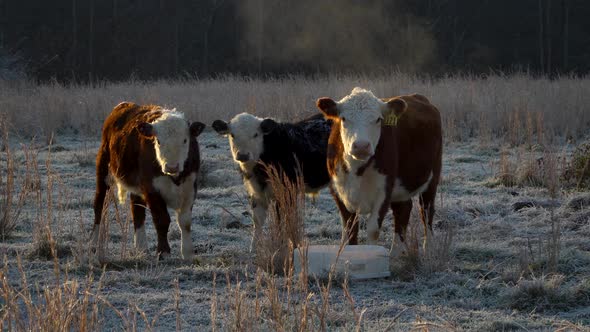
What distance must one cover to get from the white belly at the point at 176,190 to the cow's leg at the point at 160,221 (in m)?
0.07

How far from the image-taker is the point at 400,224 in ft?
22.8

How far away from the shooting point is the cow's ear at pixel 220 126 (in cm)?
769

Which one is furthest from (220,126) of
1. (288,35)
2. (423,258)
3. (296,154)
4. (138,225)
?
(288,35)

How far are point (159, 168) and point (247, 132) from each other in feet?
3.36

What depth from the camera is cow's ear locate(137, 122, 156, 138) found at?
707cm

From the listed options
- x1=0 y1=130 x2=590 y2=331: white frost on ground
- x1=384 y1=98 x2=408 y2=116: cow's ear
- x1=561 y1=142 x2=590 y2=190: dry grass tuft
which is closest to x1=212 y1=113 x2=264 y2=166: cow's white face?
x1=0 y1=130 x2=590 y2=331: white frost on ground

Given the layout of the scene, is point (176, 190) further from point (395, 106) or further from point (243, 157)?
point (395, 106)

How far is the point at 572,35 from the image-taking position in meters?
36.3

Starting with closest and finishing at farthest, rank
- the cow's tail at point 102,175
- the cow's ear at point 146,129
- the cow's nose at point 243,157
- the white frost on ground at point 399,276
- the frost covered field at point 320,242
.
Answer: the frost covered field at point 320,242 < the white frost on ground at point 399,276 < the cow's ear at point 146,129 < the cow's nose at point 243,157 < the cow's tail at point 102,175

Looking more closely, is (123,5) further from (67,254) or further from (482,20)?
(67,254)

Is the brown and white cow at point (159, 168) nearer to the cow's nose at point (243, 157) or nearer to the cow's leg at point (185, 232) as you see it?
the cow's leg at point (185, 232)

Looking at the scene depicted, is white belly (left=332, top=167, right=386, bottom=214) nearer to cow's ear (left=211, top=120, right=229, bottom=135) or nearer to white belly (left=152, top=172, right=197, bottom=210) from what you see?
white belly (left=152, top=172, right=197, bottom=210)

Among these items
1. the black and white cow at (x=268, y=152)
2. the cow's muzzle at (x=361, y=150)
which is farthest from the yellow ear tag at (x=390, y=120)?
the black and white cow at (x=268, y=152)

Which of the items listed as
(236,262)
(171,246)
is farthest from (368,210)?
(171,246)
